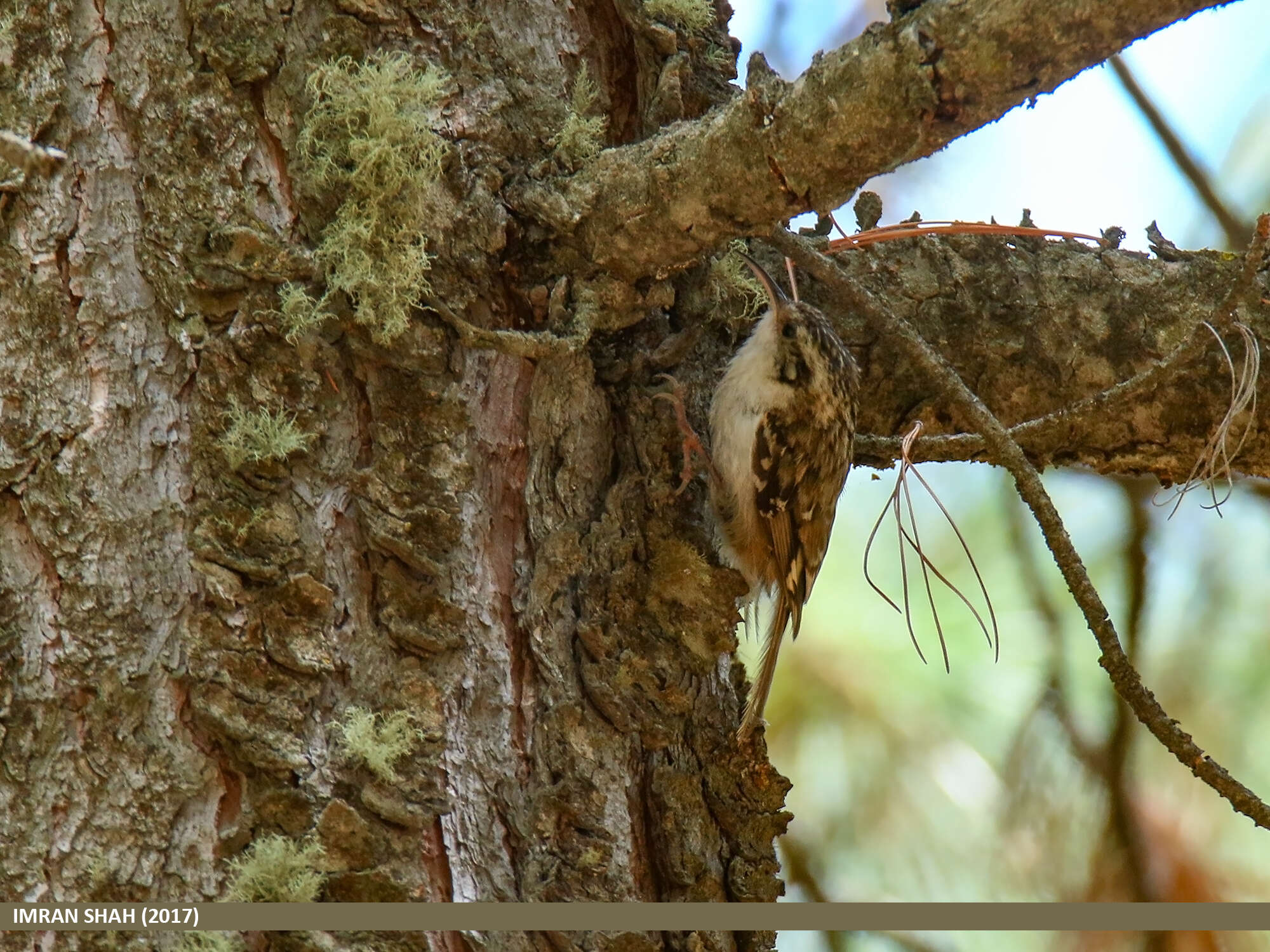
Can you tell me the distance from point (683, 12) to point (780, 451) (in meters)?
0.93

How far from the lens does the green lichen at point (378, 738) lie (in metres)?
1.31

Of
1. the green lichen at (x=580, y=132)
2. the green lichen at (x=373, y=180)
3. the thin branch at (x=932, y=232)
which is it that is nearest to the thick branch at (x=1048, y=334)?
the thin branch at (x=932, y=232)

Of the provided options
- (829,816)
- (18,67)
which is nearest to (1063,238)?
(829,816)

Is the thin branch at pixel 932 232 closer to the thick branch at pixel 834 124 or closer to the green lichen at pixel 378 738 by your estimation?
the thick branch at pixel 834 124

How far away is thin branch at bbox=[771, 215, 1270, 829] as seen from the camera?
56.8 inches

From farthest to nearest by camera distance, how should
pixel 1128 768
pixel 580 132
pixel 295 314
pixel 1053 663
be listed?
pixel 1053 663, pixel 1128 768, pixel 580 132, pixel 295 314

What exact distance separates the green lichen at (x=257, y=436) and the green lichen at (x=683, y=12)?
79 centimetres

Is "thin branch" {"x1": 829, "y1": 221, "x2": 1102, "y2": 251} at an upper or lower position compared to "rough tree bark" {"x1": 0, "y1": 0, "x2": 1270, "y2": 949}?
upper

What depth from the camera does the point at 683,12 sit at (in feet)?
5.65

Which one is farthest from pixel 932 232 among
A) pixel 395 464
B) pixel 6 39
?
pixel 6 39

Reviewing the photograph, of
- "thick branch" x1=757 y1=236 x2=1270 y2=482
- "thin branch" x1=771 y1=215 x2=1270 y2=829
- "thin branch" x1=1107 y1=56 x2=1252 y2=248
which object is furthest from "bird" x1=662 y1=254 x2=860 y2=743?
"thin branch" x1=1107 y1=56 x2=1252 y2=248

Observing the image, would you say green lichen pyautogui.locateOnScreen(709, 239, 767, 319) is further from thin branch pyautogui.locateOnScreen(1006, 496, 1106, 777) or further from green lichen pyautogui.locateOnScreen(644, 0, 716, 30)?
thin branch pyautogui.locateOnScreen(1006, 496, 1106, 777)

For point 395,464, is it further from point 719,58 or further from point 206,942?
point 719,58

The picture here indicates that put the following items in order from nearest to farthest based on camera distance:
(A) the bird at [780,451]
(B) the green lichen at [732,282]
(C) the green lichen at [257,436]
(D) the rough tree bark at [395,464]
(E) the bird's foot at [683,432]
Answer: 1. (D) the rough tree bark at [395,464]
2. (C) the green lichen at [257,436]
3. (E) the bird's foot at [683,432]
4. (B) the green lichen at [732,282]
5. (A) the bird at [780,451]
